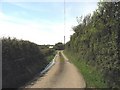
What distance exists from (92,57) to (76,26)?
100 feet

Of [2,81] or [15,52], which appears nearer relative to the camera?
[2,81]

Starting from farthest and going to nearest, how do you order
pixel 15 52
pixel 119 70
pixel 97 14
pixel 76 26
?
pixel 76 26 < pixel 15 52 < pixel 97 14 < pixel 119 70

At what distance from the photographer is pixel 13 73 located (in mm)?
20625

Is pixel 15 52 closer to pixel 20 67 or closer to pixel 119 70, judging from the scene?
pixel 20 67

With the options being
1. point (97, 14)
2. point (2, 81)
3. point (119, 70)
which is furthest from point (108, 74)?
point (2, 81)

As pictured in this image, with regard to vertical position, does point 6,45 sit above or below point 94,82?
above

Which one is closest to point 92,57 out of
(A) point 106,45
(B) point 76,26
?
(A) point 106,45

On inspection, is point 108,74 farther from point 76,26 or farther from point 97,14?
point 76,26

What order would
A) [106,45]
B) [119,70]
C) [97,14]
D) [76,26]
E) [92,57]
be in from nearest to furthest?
[119,70], [106,45], [97,14], [92,57], [76,26]

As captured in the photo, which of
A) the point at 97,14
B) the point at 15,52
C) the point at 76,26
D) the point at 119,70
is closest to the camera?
the point at 119,70

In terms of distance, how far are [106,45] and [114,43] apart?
1.33 m

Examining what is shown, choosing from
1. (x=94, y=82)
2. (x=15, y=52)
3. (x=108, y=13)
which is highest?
(x=108, y=13)

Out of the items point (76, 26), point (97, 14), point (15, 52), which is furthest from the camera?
point (76, 26)

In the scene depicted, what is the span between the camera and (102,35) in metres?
19.6
